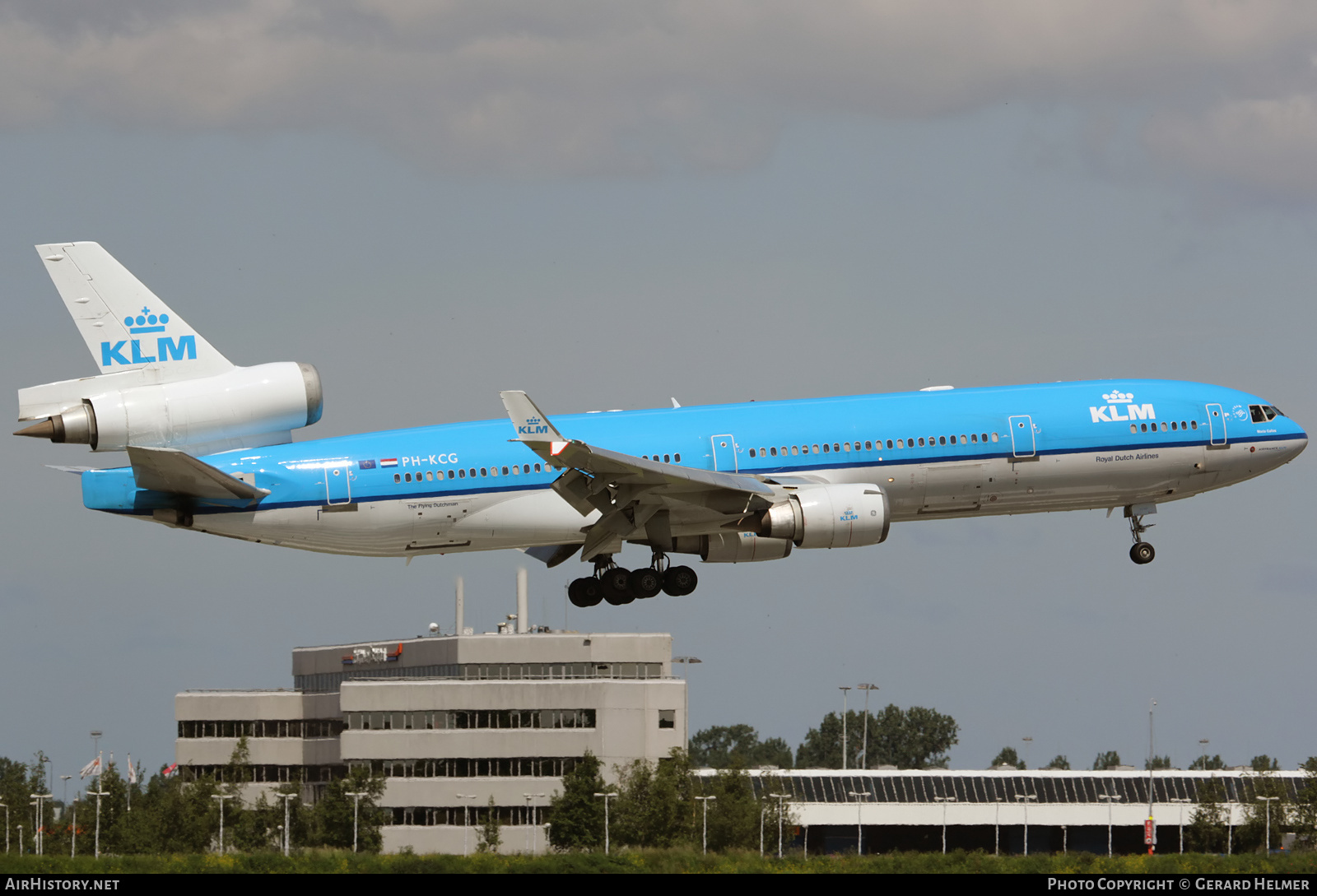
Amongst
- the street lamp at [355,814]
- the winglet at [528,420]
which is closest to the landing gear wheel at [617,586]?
the winglet at [528,420]

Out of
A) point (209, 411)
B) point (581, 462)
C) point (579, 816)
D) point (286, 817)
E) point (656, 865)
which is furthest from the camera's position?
point (286, 817)

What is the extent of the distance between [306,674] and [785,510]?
118 metres

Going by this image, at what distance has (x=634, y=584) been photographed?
54.5 metres

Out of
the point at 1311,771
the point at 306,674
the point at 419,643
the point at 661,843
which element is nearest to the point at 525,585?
the point at 419,643

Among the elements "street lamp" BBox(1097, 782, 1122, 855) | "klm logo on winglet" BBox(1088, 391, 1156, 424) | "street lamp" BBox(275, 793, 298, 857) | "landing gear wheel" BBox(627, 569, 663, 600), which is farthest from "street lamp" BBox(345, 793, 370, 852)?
"klm logo on winglet" BBox(1088, 391, 1156, 424)

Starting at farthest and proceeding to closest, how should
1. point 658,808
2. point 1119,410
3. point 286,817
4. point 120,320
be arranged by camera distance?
point 286,817 < point 658,808 < point 1119,410 < point 120,320

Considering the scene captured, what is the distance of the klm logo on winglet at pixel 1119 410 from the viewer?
5509cm

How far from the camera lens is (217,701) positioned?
148 meters

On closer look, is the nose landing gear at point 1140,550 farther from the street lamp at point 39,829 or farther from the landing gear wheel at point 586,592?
the street lamp at point 39,829

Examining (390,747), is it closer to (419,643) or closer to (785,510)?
(419,643)

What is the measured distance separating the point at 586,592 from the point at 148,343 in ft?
50.0

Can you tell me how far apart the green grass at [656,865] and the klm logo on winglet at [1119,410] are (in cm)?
1406

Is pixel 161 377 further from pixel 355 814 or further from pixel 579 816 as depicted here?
pixel 355 814

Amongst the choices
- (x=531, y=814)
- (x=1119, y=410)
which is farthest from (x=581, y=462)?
(x=531, y=814)
